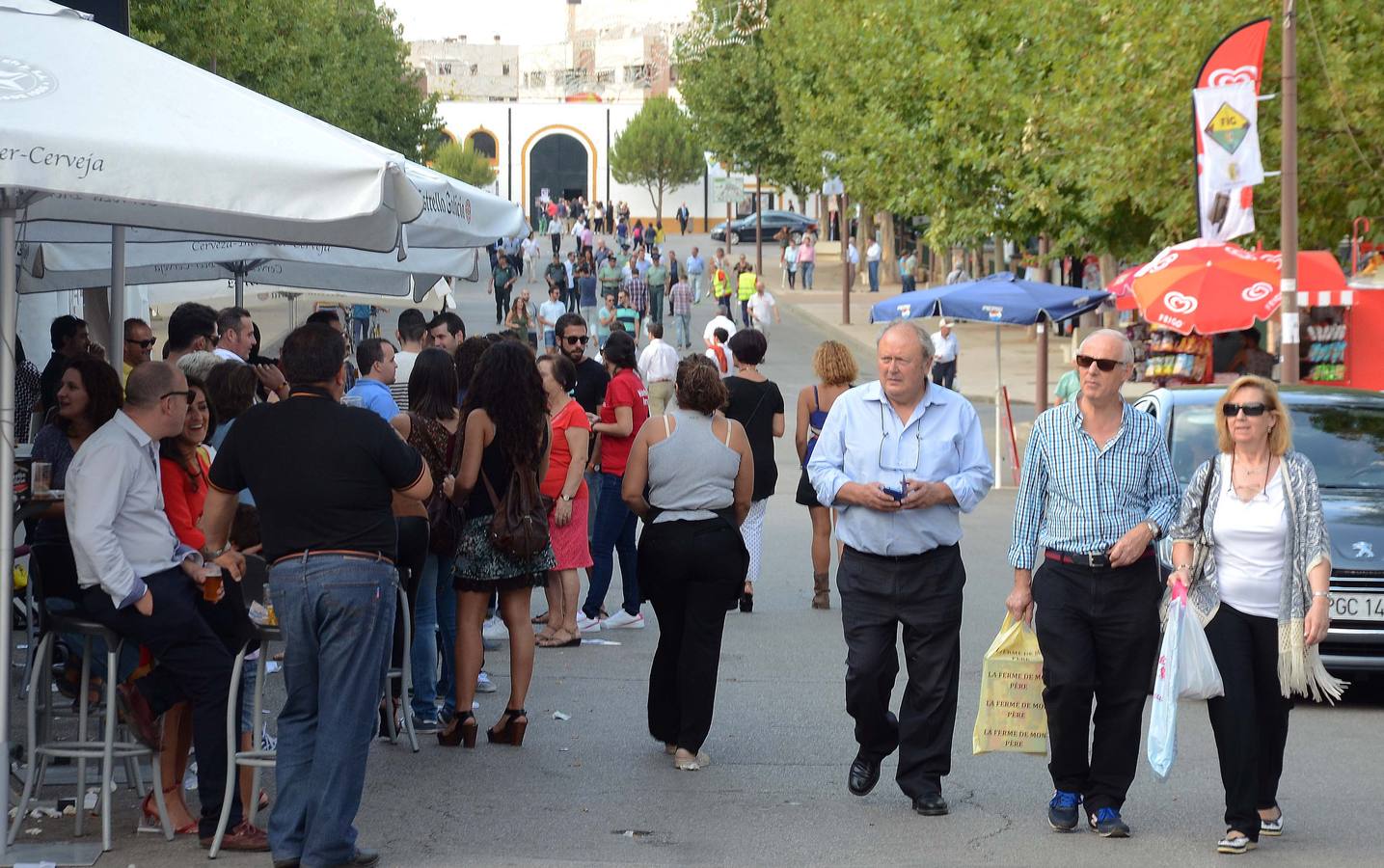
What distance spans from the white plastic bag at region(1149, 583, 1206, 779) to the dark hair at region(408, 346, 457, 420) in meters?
3.53

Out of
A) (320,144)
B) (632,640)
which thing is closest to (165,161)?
(320,144)

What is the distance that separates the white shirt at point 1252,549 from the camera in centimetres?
644

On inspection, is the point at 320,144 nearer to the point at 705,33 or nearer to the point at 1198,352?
the point at 1198,352

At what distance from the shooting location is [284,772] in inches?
237

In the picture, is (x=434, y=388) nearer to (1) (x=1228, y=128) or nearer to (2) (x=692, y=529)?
(2) (x=692, y=529)

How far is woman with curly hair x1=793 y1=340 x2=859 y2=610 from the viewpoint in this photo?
39.1 feet

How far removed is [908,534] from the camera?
673cm

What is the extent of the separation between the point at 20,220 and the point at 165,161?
216 centimetres

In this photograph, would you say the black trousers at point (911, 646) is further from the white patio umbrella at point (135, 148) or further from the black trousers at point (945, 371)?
the black trousers at point (945, 371)

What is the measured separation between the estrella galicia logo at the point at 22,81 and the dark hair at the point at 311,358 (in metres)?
1.11

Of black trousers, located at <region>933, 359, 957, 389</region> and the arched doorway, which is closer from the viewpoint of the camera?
black trousers, located at <region>933, 359, 957, 389</region>

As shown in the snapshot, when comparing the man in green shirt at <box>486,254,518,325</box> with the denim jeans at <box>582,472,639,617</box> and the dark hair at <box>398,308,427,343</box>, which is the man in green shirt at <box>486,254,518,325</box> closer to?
the dark hair at <box>398,308,427,343</box>

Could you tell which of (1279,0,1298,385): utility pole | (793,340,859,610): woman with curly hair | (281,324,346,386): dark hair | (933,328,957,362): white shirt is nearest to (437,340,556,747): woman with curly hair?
(281,324,346,386): dark hair

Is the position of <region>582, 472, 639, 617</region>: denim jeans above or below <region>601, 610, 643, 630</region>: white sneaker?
above
